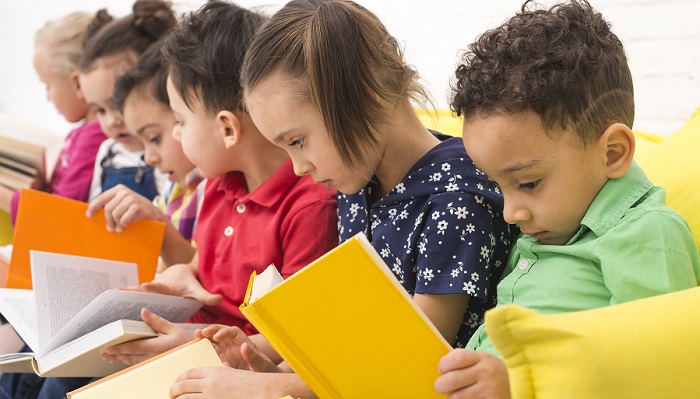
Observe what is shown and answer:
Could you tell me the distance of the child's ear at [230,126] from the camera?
51.3 inches

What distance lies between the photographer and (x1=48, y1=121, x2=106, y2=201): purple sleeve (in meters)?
2.05

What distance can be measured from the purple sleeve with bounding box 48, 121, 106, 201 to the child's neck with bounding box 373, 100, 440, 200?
1.20 m

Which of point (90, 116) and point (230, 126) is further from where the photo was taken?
point (90, 116)

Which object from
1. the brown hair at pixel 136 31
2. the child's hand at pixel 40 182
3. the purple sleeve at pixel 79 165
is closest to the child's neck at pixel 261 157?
the brown hair at pixel 136 31

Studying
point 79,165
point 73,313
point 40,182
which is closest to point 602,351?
point 73,313

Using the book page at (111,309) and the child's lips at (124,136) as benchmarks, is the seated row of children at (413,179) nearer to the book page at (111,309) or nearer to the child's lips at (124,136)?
the book page at (111,309)

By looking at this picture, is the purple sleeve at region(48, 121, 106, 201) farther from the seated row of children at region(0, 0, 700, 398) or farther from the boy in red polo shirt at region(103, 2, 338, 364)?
the boy in red polo shirt at region(103, 2, 338, 364)

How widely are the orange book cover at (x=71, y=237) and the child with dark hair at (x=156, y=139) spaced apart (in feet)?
0.13

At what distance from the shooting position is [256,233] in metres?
1.31

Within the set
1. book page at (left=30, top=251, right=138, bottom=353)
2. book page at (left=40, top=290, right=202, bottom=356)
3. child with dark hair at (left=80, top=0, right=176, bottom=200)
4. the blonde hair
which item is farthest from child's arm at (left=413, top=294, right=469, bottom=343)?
the blonde hair

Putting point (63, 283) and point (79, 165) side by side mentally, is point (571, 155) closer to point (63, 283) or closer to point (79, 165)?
point (63, 283)

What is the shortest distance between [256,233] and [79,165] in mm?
953

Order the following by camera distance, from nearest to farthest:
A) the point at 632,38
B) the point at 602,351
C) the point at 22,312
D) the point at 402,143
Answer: the point at 602,351 < the point at 402,143 < the point at 22,312 < the point at 632,38

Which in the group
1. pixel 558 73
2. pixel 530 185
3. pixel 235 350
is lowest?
pixel 235 350
